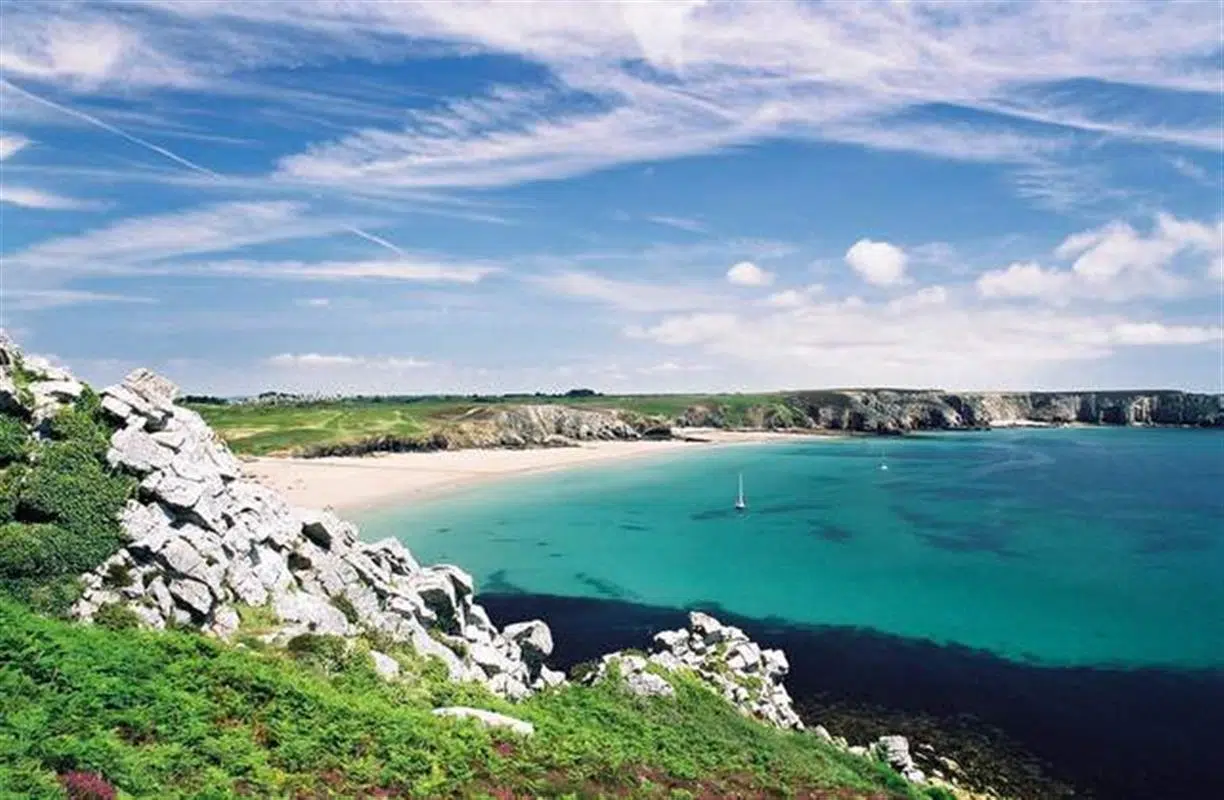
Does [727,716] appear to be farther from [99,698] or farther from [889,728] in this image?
[99,698]

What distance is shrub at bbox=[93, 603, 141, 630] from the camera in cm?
2058

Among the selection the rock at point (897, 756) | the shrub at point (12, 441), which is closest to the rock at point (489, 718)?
the shrub at point (12, 441)

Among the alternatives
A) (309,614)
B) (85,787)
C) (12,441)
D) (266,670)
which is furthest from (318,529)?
(85,787)

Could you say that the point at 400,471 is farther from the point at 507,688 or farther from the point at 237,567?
the point at 507,688

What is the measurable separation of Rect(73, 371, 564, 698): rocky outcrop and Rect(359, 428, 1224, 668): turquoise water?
26637mm

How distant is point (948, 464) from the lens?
15412 cm

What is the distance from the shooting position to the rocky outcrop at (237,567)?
75.2ft

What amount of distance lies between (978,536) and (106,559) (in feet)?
256

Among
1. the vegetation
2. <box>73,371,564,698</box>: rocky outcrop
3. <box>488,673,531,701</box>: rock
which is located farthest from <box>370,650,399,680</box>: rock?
the vegetation

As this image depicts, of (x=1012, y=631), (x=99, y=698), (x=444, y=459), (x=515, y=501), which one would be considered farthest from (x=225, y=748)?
(x=444, y=459)

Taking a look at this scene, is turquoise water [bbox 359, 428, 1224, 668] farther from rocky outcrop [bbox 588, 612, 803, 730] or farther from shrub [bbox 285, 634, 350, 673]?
shrub [bbox 285, 634, 350, 673]

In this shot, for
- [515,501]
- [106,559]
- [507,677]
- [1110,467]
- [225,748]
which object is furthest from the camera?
[1110,467]

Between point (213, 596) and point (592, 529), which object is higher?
point (213, 596)

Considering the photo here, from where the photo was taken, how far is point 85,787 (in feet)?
41.8
